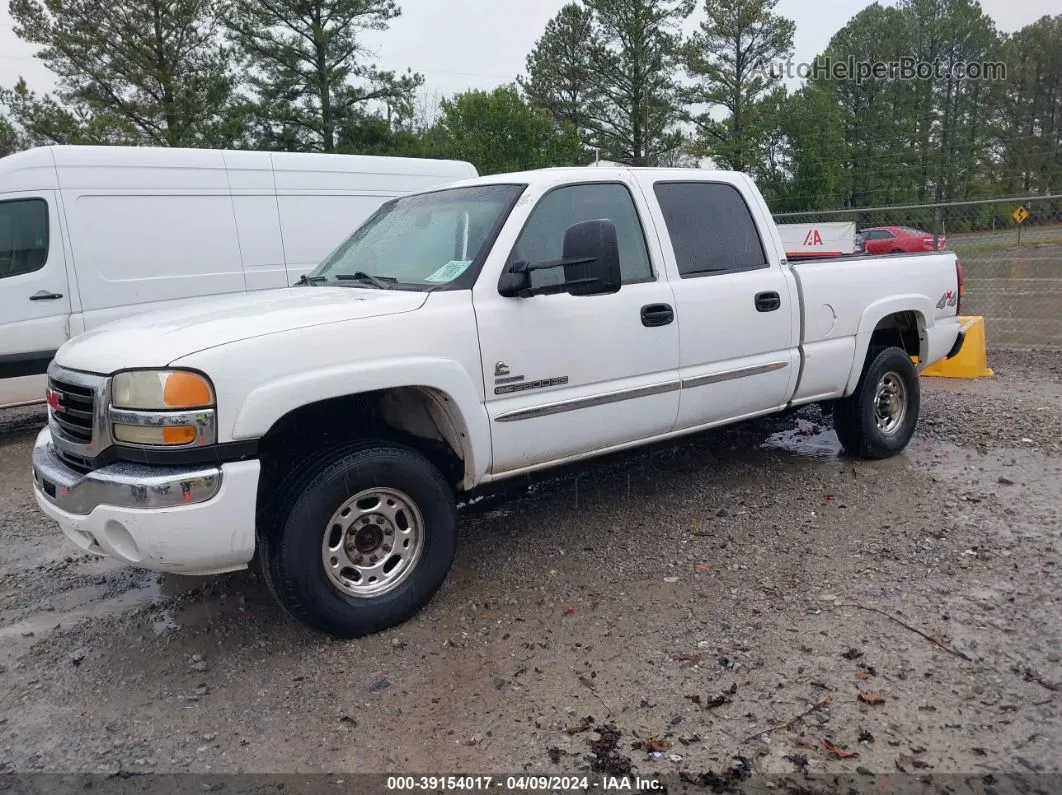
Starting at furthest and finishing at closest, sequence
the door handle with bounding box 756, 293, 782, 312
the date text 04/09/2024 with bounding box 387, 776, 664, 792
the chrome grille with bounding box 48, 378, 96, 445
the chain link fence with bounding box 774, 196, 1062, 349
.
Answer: the chain link fence with bounding box 774, 196, 1062, 349
the door handle with bounding box 756, 293, 782, 312
the chrome grille with bounding box 48, 378, 96, 445
the date text 04/09/2024 with bounding box 387, 776, 664, 792

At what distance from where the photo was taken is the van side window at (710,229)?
180 inches

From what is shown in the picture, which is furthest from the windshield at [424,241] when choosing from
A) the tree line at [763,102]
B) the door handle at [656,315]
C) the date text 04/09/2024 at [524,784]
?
the tree line at [763,102]

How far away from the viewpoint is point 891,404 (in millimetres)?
5852

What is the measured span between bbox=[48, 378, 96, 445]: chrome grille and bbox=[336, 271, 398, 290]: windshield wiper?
4.37 feet

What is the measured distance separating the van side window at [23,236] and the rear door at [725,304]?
5809mm

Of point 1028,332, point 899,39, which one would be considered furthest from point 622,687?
point 899,39

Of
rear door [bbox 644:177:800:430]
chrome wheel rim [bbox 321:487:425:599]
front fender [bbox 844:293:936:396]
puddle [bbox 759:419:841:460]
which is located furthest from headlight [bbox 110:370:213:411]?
puddle [bbox 759:419:841:460]

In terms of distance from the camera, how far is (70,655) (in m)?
3.55

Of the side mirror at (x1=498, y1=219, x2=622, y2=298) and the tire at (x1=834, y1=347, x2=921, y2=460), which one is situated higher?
the side mirror at (x1=498, y1=219, x2=622, y2=298)

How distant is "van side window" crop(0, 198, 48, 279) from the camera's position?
7348mm

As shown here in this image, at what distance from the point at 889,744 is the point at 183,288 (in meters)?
7.30

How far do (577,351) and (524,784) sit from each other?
199 centimetres

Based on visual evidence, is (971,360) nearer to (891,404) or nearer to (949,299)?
(949,299)

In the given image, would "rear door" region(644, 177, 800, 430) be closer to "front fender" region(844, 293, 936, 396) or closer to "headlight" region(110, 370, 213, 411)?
"front fender" region(844, 293, 936, 396)
